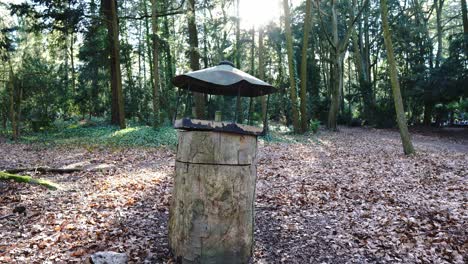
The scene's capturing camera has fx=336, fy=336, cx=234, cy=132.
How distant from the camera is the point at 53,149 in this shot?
506 inches

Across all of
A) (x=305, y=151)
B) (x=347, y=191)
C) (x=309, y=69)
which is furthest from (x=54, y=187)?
(x=309, y=69)

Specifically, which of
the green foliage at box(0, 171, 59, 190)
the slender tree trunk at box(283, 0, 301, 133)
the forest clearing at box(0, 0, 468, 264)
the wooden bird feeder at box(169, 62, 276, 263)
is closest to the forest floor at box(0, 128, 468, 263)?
the forest clearing at box(0, 0, 468, 264)

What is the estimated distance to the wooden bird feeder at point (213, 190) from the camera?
3.55 m

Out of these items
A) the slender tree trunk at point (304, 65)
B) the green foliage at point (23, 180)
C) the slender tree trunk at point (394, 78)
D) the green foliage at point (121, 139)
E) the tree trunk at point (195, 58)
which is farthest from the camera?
the slender tree trunk at point (304, 65)

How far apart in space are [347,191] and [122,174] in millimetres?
5379

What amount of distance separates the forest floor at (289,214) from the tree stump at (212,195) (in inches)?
18.6

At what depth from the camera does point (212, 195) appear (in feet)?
11.8

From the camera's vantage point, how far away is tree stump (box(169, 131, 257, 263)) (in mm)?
3574

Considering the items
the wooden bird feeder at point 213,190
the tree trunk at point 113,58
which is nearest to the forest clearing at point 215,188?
the wooden bird feeder at point 213,190

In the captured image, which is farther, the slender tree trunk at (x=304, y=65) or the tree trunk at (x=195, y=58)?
the slender tree trunk at (x=304, y=65)

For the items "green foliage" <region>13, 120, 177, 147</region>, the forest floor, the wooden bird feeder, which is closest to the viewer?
the wooden bird feeder

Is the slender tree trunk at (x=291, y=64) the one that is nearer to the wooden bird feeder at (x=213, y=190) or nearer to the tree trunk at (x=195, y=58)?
the tree trunk at (x=195, y=58)

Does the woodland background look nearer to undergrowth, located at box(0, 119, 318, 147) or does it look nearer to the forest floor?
undergrowth, located at box(0, 119, 318, 147)

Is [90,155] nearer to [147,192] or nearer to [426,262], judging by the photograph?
[147,192]
